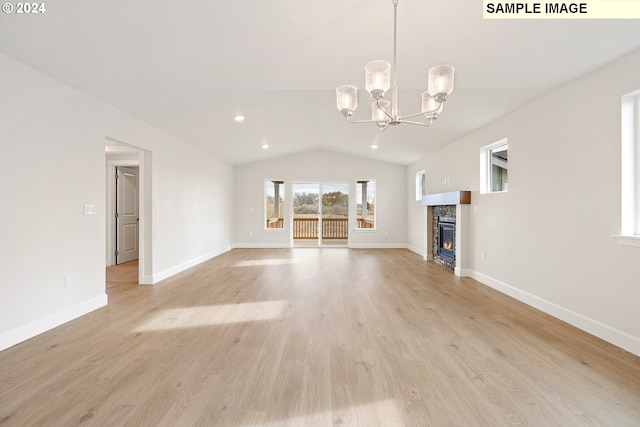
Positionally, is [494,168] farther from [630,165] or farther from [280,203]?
[280,203]

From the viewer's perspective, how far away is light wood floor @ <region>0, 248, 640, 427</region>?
5.70ft

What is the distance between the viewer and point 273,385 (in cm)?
202

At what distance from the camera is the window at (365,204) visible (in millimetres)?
9422

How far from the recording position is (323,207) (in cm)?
961

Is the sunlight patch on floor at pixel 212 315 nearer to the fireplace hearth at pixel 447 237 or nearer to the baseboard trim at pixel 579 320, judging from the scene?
the baseboard trim at pixel 579 320

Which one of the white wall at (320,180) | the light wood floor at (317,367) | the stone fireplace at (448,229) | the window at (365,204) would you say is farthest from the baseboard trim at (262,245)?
the light wood floor at (317,367)

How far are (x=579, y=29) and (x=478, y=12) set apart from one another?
0.80m

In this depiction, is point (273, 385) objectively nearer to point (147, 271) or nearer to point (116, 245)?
point (147, 271)

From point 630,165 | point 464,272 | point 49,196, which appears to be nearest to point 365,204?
point 464,272

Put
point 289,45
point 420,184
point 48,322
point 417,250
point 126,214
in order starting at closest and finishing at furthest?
point 289,45 < point 48,322 < point 126,214 < point 417,250 < point 420,184

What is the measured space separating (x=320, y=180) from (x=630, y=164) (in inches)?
286

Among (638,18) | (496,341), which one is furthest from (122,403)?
(638,18)

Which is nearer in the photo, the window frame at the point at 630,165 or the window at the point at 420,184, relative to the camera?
the window frame at the point at 630,165

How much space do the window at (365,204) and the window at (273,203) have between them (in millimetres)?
2291
